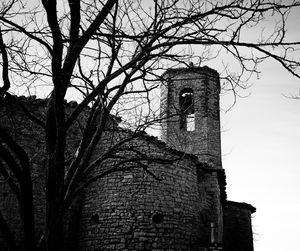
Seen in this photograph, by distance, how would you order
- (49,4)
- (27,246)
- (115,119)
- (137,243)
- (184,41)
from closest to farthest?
(49,4) < (27,246) < (184,41) < (115,119) < (137,243)

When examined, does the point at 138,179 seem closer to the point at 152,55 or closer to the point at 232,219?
the point at 152,55

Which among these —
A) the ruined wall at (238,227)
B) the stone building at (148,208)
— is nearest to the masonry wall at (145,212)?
the stone building at (148,208)

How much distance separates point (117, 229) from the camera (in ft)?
30.7

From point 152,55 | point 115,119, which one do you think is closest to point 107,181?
point 115,119

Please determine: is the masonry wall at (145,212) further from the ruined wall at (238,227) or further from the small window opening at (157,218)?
the ruined wall at (238,227)

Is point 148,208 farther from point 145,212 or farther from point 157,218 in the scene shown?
point 157,218

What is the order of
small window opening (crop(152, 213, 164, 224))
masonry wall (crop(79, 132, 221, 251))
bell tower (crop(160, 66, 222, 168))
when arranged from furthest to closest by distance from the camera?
bell tower (crop(160, 66, 222, 168)) → small window opening (crop(152, 213, 164, 224)) → masonry wall (crop(79, 132, 221, 251))

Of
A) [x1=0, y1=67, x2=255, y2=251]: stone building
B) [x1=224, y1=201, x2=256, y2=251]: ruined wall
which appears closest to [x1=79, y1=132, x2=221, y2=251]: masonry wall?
[x1=0, y1=67, x2=255, y2=251]: stone building

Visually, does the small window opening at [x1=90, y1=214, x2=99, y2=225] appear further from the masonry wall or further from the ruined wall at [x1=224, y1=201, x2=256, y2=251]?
the ruined wall at [x1=224, y1=201, x2=256, y2=251]

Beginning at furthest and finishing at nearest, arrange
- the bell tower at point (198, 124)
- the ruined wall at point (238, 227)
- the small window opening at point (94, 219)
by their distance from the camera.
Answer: the bell tower at point (198, 124) < the ruined wall at point (238, 227) < the small window opening at point (94, 219)

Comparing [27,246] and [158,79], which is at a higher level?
[158,79]

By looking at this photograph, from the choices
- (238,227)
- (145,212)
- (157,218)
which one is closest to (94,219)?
(145,212)

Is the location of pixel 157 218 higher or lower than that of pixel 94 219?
higher

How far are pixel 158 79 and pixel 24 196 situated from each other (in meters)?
2.63
